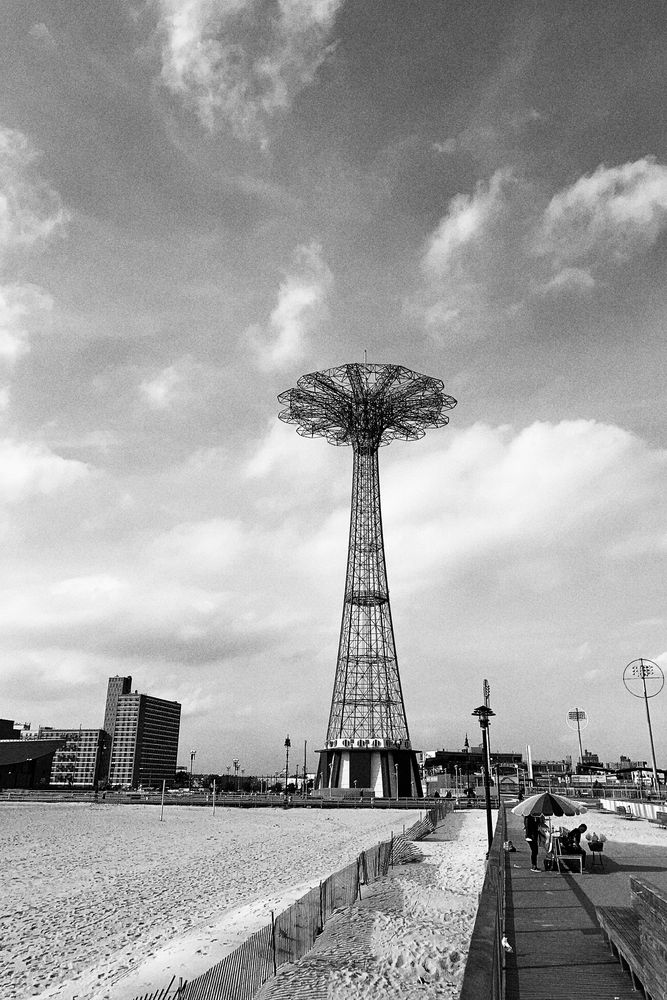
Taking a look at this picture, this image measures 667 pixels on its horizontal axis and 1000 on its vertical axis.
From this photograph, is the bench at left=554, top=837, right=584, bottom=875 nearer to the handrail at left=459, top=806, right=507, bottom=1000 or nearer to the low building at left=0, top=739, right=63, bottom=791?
the handrail at left=459, top=806, right=507, bottom=1000

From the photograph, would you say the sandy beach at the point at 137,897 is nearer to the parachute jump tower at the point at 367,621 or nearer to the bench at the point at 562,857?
the bench at the point at 562,857

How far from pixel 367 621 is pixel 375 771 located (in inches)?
513

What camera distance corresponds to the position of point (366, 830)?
116 feet

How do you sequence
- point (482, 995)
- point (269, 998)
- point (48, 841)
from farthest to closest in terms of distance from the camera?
point (48, 841) < point (269, 998) < point (482, 995)

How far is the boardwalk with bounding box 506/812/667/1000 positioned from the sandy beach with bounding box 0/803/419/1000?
470 centimetres

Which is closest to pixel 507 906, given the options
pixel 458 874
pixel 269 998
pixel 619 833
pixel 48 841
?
pixel 269 998

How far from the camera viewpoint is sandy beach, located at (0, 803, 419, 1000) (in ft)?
34.4

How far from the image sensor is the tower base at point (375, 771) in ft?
194

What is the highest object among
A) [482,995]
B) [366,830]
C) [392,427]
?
[392,427]

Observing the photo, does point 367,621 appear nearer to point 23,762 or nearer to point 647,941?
point 647,941

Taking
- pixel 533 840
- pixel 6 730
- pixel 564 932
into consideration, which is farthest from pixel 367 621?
pixel 6 730

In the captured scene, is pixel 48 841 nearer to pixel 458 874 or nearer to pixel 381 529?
pixel 458 874

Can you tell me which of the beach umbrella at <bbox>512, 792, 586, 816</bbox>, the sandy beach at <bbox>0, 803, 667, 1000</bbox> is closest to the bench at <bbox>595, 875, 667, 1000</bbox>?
the sandy beach at <bbox>0, 803, 667, 1000</bbox>

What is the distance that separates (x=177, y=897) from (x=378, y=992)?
976 cm
